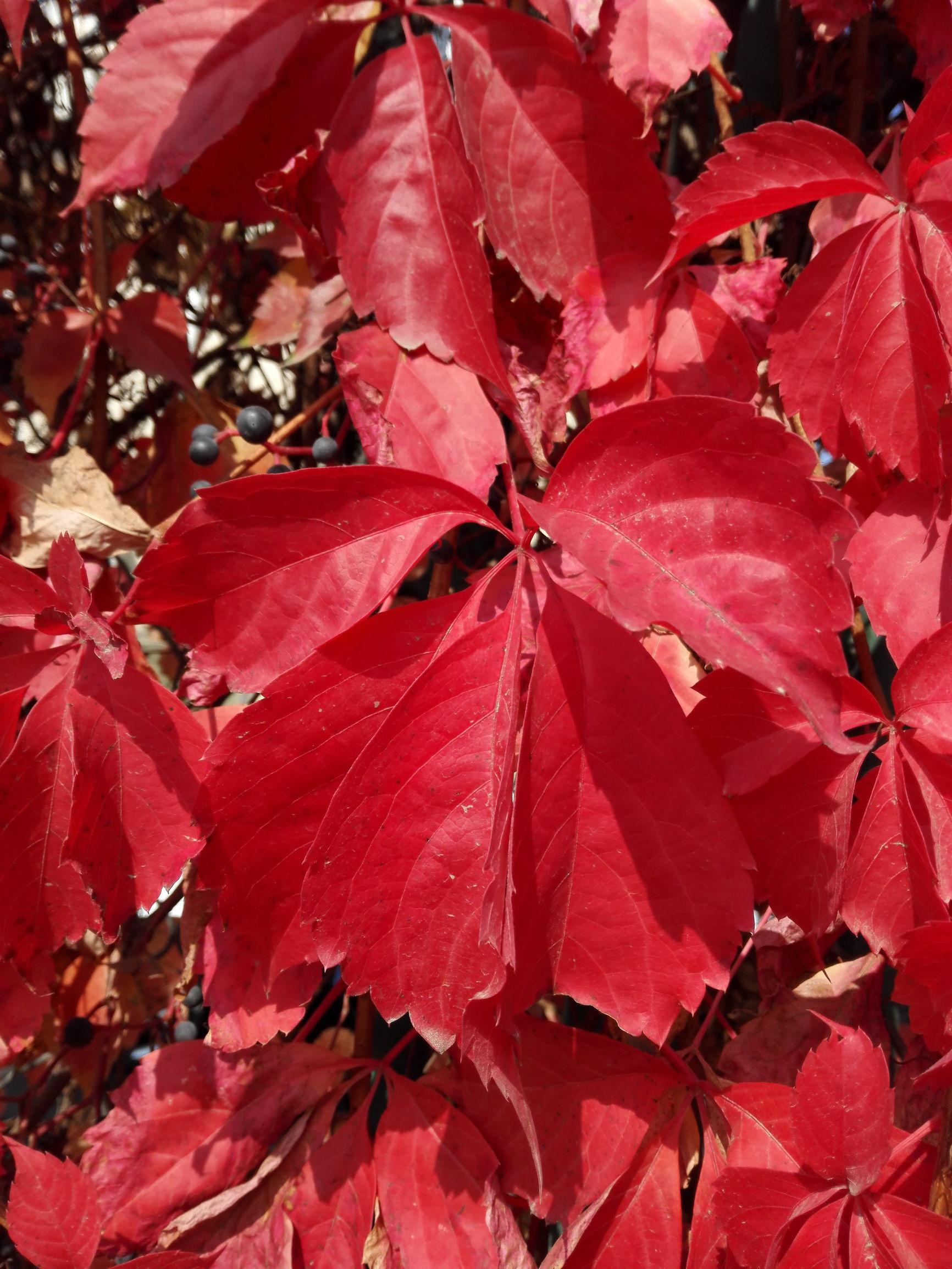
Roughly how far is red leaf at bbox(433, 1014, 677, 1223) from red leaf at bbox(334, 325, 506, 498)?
1.45 feet

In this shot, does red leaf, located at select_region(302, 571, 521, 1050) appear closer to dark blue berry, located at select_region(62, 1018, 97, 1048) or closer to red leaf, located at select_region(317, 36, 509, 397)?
red leaf, located at select_region(317, 36, 509, 397)

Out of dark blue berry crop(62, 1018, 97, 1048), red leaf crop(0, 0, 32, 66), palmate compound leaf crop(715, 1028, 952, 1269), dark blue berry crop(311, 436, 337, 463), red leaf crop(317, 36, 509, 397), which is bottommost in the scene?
dark blue berry crop(62, 1018, 97, 1048)

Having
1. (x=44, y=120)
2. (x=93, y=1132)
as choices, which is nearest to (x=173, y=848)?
(x=93, y=1132)

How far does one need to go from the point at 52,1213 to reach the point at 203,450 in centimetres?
70

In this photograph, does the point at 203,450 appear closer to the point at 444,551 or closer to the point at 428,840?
the point at 444,551

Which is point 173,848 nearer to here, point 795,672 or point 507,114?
point 795,672

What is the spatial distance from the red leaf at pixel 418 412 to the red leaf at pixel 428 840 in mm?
152

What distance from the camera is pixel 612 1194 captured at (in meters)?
0.71

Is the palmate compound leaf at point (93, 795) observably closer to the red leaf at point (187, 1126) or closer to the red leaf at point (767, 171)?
the red leaf at point (187, 1126)

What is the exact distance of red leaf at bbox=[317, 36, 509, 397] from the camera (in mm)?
724

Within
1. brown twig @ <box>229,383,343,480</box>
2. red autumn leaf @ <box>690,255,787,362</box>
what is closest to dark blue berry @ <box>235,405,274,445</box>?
brown twig @ <box>229,383,343,480</box>

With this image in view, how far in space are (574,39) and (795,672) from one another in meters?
0.56

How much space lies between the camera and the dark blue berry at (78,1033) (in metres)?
1.12

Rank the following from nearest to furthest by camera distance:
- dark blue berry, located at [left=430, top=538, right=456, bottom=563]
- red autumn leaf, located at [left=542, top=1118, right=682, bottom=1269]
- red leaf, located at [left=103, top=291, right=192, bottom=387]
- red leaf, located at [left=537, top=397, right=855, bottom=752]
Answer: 1. red leaf, located at [left=537, top=397, right=855, bottom=752]
2. red autumn leaf, located at [left=542, top=1118, right=682, bottom=1269]
3. dark blue berry, located at [left=430, top=538, right=456, bottom=563]
4. red leaf, located at [left=103, top=291, right=192, bottom=387]
